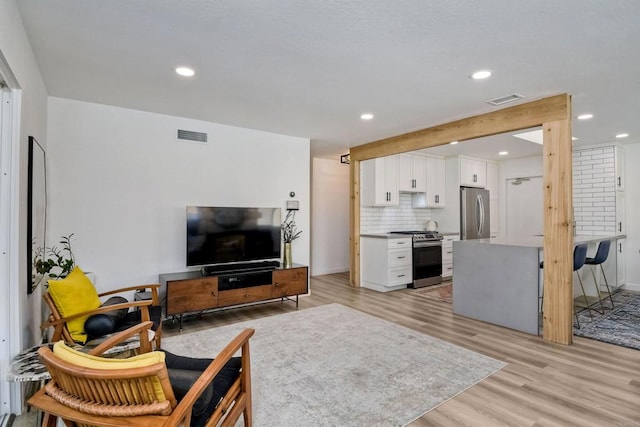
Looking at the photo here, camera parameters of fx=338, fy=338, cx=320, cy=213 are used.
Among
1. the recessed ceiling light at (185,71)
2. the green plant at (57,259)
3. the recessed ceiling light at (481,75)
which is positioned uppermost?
the recessed ceiling light at (185,71)

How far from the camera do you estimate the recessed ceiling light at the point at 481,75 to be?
2.88 m

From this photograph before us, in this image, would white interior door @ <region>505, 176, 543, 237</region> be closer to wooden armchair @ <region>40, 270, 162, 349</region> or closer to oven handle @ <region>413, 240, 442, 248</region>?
oven handle @ <region>413, 240, 442, 248</region>

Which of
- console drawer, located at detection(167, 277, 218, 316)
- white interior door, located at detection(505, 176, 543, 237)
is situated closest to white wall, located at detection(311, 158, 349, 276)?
console drawer, located at detection(167, 277, 218, 316)

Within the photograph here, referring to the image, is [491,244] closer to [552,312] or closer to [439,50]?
[552,312]

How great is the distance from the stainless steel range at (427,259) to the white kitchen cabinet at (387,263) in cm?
11

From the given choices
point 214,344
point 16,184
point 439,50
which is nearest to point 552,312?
point 439,50

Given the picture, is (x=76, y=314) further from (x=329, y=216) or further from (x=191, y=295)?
(x=329, y=216)

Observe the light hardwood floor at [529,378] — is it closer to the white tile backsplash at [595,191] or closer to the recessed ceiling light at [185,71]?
the recessed ceiling light at [185,71]

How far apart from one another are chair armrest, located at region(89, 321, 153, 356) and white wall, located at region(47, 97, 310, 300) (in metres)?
1.92

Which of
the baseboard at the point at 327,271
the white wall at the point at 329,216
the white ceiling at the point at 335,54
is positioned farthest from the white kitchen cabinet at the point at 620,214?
the baseboard at the point at 327,271

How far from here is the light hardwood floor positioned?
2.10 metres

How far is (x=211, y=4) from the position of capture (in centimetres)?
196

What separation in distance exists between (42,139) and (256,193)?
241cm

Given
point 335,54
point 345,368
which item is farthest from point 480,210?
point 335,54
